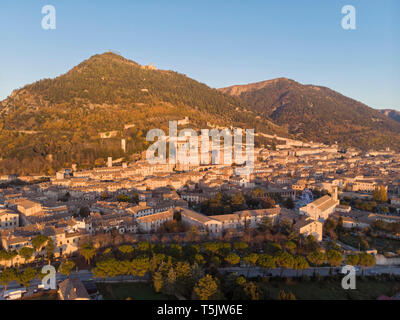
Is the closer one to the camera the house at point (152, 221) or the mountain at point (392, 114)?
the house at point (152, 221)

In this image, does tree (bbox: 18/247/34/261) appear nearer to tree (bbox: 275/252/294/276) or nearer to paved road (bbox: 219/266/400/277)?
paved road (bbox: 219/266/400/277)

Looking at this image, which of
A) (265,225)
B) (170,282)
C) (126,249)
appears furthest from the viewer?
(265,225)

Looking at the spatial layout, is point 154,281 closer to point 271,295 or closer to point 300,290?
point 271,295

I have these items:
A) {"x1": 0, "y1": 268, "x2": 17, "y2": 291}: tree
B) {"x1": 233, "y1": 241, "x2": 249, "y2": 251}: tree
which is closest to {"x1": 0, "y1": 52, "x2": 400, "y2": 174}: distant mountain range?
{"x1": 0, "y1": 268, "x2": 17, "y2": 291}: tree

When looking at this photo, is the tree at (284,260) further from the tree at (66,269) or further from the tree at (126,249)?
the tree at (66,269)

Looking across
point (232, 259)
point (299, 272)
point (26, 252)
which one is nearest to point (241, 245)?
point (232, 259)

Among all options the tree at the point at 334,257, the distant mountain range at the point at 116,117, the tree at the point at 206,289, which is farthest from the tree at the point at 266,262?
the distant mountain range at the point at 116,117

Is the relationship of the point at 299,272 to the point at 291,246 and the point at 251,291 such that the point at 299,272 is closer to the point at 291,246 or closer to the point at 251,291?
the point at 291,246
